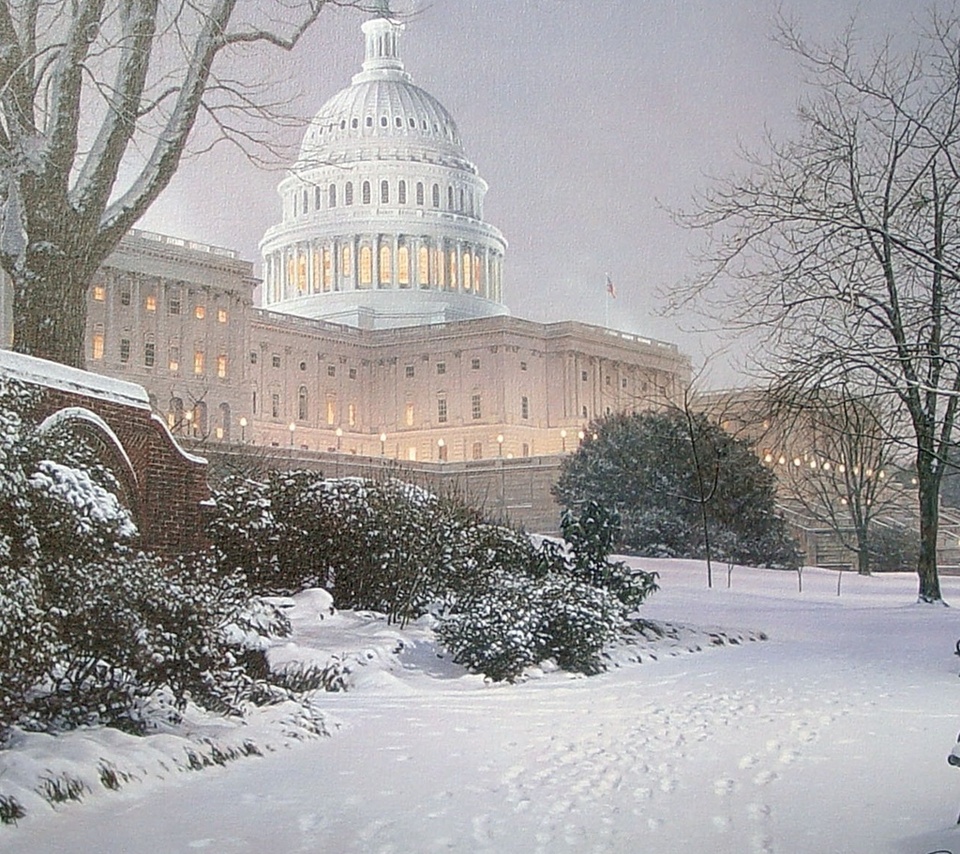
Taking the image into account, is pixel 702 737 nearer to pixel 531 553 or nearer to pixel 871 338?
pixel 871 338

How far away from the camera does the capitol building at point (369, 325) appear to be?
26.4 feet

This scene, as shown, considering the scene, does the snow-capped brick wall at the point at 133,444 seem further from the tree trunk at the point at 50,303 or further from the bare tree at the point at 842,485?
the bare tree at the point at 842,485

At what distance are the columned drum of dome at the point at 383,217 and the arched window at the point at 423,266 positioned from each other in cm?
2

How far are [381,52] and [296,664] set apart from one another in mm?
2904

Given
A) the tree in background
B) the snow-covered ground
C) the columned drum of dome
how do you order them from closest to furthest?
the snow-covered ground, the columned drum of dome, the tree in background

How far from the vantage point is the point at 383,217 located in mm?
14234

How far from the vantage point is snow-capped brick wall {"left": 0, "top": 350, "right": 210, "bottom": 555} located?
17.8ft

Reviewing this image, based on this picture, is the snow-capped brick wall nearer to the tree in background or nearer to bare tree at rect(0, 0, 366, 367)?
bare tree at rect(0, 0, 366, 367)

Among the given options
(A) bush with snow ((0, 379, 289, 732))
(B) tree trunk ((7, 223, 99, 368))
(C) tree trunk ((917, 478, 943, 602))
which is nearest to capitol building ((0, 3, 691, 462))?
(B) tree trunk ((7, 223, 99, 368))

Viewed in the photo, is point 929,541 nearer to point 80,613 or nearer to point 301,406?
point 301,406

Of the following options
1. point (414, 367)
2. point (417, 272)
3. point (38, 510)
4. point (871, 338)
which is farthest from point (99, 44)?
point (417, 272)

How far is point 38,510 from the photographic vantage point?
462 centimetres

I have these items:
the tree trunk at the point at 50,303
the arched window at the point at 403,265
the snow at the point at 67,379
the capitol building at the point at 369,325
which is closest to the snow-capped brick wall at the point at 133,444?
the snow at the point at 67,379

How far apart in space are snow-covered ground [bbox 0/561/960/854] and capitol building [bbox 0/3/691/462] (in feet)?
7.61
